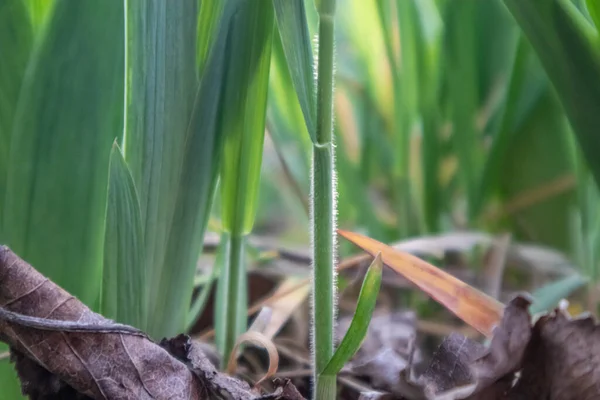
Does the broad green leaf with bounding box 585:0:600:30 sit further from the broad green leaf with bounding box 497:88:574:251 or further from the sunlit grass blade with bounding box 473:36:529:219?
the broad green leaf with bounding box 497:88:574:251

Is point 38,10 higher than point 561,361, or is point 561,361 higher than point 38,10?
point 38,10

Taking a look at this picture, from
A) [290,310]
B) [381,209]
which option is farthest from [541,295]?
[381,209]

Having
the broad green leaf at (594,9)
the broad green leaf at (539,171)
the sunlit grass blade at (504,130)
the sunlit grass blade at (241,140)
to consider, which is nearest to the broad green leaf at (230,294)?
the sunlit grass blade at (241,140)

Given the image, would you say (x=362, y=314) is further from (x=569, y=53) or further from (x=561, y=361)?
(x=569, y=53)


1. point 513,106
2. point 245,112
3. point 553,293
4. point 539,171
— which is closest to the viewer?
point 245,112

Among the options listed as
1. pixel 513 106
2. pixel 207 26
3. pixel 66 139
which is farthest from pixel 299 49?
Result: pixel 513 106

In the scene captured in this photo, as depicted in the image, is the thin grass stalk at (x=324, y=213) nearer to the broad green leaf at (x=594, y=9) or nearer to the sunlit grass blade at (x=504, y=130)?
the broad green leaf at (x=594, y=9)
